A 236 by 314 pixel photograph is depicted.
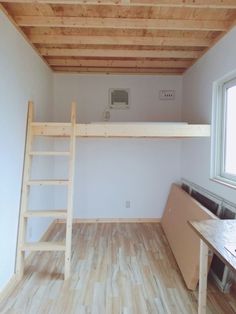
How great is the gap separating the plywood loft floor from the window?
1.14 metres

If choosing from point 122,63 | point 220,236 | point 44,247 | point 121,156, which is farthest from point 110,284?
point 122,63

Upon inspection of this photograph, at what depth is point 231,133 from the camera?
9.59 feet

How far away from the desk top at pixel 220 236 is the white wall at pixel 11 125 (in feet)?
5.39

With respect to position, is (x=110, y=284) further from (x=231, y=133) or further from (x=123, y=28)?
(x=123, y=28)

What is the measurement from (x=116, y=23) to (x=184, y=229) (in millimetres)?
2320

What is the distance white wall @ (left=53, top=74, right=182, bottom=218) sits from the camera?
14.6 ft

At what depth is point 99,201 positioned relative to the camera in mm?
4496

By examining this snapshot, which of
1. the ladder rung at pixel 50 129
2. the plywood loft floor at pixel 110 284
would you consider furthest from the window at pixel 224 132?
the ladder rung at pixel 50 129

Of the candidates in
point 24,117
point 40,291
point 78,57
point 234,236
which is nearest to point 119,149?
point 78,57

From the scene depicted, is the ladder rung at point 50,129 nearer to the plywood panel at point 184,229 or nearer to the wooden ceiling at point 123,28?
the wooden ceiling at point 123,28

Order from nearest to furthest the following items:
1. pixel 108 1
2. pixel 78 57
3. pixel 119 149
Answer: pixel 108 1 < pixel 78 57 < pixel 119 149

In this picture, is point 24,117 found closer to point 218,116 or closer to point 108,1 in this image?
point 108,1

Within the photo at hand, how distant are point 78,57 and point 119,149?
1.57 metres

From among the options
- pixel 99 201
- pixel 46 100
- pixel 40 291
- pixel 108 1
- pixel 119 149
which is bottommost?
pixel 40 291
